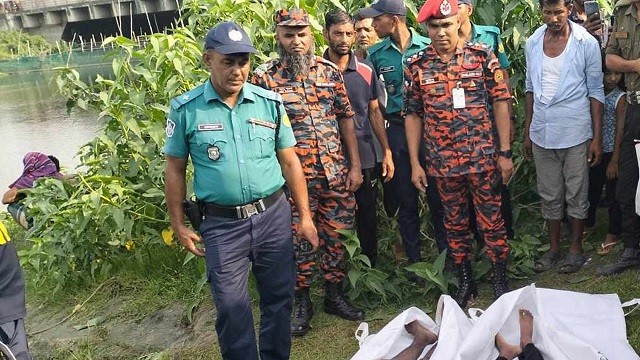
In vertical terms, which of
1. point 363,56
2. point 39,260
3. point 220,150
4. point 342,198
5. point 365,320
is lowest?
point 365,320

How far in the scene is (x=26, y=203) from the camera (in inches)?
186

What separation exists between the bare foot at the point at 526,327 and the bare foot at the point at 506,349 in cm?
3

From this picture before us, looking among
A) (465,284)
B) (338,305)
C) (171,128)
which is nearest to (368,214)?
(338,305)

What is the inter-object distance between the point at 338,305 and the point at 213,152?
1277 mm

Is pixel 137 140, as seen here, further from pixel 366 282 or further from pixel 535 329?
pixel 535 329

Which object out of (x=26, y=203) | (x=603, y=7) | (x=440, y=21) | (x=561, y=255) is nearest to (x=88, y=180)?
(x=26, y=203)

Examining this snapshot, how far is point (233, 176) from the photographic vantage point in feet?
9.59

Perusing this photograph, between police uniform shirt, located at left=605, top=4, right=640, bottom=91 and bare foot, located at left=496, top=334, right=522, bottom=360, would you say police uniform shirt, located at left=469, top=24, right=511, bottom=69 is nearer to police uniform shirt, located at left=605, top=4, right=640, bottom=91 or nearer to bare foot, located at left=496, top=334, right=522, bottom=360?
police uniform shirt, located at left=605, top=4, right=640, bottom=91

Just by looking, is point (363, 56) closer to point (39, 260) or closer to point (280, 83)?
point (280, 83)

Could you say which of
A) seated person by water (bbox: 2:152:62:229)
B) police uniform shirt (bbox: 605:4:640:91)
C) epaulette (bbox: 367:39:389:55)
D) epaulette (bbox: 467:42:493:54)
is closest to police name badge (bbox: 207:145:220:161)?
epaulette (bbox: 467:42:493:54)

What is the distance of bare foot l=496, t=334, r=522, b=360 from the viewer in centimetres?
273

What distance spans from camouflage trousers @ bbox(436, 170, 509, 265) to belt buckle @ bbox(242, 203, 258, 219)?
103 cm

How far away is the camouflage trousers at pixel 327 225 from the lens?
11.7ft

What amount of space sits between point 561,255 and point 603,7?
Answer: 1468 mm
